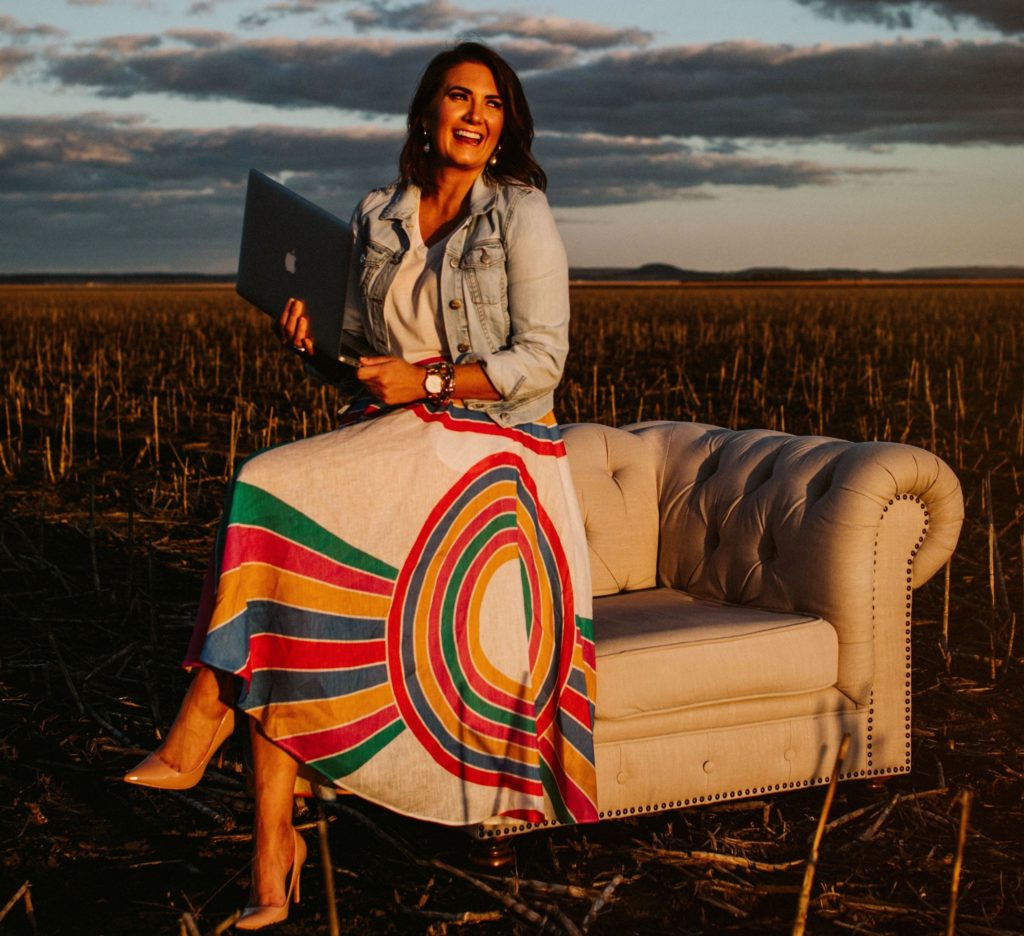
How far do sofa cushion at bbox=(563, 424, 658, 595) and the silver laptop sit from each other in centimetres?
129

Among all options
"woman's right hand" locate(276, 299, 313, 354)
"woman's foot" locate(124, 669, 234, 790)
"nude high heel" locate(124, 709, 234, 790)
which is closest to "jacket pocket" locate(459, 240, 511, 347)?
"woman's right hand" locate(276, 299, 313, 354)

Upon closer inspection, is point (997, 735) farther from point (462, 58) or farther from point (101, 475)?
point (101, 475)

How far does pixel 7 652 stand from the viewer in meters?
5.35

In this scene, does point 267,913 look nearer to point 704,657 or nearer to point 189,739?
point 189,739

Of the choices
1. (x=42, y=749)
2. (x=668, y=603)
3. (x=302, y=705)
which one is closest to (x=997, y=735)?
(x=668, y=603)

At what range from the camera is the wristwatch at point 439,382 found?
2.98 meters

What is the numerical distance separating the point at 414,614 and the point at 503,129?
4.29ft

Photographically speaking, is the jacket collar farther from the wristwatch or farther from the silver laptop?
the wristwatch

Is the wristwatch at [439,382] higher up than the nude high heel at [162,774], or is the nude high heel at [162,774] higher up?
the wristwatch at [439,382]

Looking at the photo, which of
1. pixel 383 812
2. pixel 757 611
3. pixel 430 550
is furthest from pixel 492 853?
pixel 757 611

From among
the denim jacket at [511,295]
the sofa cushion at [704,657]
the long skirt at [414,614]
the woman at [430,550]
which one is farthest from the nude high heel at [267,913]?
the denim jacket at [511,295]

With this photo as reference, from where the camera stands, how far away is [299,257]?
3.20m

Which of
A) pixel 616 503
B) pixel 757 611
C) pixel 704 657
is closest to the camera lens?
pixel 704 657

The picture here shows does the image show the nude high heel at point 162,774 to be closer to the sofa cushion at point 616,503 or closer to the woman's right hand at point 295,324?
the woman's right hand at point 295,324
